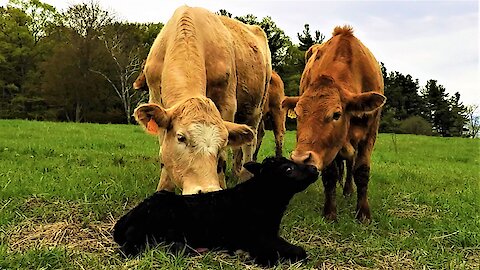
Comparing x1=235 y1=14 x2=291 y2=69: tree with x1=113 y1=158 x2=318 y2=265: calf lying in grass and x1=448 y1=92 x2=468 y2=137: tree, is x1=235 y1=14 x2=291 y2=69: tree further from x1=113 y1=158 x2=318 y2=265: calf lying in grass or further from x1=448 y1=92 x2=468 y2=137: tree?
x1=113 y1=158 x2=318 y2=265: calf lying in grass

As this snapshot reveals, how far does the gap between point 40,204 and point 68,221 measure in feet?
2.36

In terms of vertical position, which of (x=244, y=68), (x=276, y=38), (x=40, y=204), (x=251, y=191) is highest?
(x=276, y=38)

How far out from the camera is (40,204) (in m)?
5.49

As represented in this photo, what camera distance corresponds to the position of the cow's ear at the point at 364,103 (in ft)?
18.2

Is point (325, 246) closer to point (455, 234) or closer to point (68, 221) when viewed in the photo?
point (455, 234)

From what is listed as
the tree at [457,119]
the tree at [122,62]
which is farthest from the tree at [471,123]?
the tree at [122,62]

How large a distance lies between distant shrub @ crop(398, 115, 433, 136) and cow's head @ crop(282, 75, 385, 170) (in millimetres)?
44342

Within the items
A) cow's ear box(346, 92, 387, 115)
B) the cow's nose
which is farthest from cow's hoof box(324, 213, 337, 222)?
cow's ear box(346, 92, 387, 115)

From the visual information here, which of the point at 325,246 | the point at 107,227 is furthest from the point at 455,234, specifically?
the point at 107,227

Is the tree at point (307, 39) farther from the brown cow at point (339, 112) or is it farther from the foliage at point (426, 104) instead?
the brown cow at point (339, 112)

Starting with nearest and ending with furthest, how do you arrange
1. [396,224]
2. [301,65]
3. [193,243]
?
[193,243], [396,224], [301,65]

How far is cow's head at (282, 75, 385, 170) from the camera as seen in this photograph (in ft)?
17.7

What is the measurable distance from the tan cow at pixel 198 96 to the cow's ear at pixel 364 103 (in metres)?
1.11

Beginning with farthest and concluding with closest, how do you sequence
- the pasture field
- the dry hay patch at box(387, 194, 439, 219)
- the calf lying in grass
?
the dry hay patch at box(387, 194, 439, 219), the calf lying in grass, the pasture field
